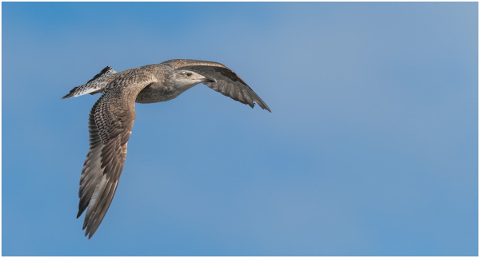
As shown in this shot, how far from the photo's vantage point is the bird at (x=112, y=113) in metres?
18.6

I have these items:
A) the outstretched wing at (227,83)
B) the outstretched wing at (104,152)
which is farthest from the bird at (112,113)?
the outstretched wing at (227,83)

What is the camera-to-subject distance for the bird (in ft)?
60.9

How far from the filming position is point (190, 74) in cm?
2153

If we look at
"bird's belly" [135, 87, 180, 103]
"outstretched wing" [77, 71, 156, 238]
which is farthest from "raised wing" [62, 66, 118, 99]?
"outstretched wing" [77, 71, 156, 238]

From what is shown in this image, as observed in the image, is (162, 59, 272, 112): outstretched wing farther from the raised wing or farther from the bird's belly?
the raised wing

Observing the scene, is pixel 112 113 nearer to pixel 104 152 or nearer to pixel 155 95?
pixel 104 152

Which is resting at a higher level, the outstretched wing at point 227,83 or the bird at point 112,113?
the outstretched wing at point 227,83

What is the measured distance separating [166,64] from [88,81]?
2.18m

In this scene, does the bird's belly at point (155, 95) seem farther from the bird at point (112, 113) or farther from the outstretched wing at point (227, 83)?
the outstretched wing at point (227, 83)

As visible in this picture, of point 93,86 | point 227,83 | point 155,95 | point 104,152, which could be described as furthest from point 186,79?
point 227,83

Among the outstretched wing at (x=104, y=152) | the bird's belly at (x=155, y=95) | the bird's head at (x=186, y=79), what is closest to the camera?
the outstretched wing at (x=104, y=152)

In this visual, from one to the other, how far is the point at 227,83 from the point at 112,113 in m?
6.15

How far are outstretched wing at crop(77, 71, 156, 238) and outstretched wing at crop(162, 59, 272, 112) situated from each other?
4156 mm

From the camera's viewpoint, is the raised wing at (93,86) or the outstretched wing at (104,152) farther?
the raised wing at (93,86)
